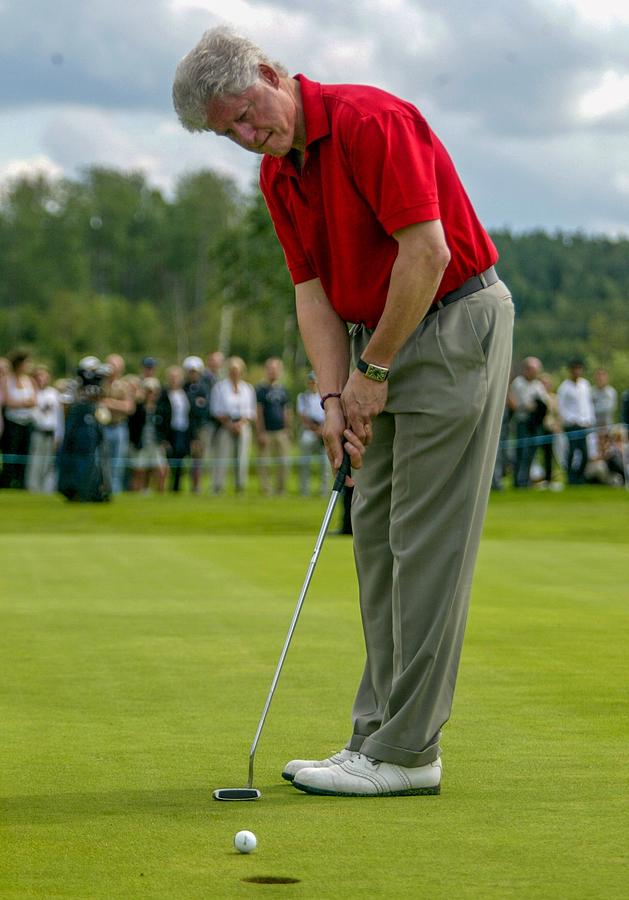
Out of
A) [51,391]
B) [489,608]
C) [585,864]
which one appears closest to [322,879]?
[585,864]

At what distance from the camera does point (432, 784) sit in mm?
4250

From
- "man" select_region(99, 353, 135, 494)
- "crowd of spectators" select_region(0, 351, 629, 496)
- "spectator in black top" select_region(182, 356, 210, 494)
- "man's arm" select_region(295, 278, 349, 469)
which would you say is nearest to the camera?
"man's arm" select_region(295, 278, 349, 469)

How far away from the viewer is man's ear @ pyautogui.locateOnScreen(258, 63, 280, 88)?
13.8ft

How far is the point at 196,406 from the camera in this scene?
2356 cm

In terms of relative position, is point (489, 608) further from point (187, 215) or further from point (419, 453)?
point (187, 215)

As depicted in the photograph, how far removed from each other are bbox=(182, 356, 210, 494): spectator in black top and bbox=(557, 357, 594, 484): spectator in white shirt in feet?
18.7

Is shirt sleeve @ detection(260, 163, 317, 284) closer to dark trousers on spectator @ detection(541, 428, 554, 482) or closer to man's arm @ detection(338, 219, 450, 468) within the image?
man's arm @ detection(338, 219, 450, 468)

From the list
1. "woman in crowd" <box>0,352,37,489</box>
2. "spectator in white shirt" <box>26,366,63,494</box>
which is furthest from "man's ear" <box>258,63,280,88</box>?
"spectator in white shirt" <box>26,366,63,494</box>

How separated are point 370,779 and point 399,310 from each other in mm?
1292

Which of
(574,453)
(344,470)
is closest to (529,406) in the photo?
(574,453)

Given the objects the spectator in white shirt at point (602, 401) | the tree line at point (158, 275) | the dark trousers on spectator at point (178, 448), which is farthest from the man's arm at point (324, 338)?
the tree line at point (158, 275)

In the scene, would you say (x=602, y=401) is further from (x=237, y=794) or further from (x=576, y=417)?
(x=237, y=794)

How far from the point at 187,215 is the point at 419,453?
9044 cm

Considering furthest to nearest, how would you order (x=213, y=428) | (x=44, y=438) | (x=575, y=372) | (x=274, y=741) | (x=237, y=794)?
(x=575, y=372)
(x=44, y=438)
(x=213, y=428)
(x=274, y=741)
(x=237, y=794)
